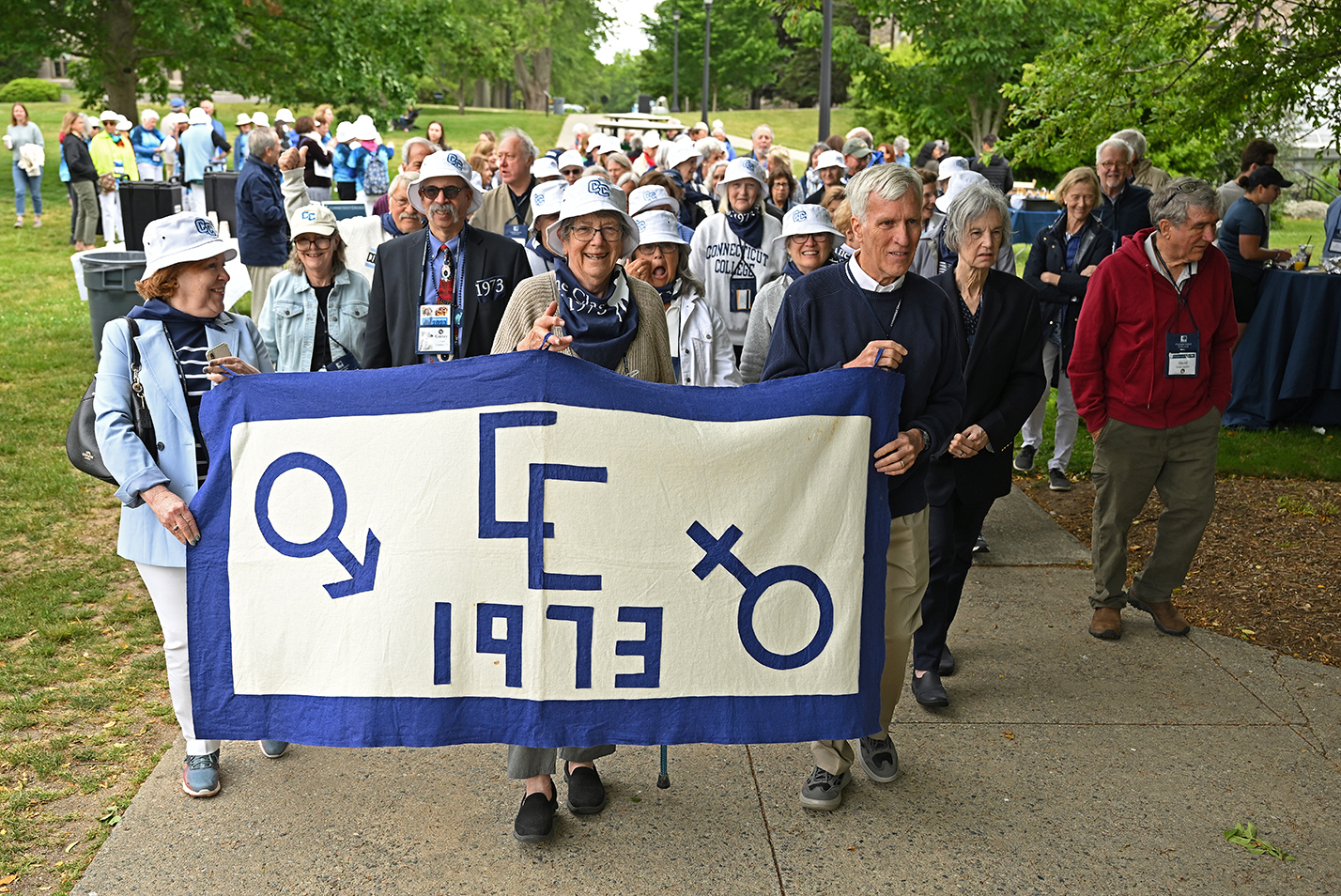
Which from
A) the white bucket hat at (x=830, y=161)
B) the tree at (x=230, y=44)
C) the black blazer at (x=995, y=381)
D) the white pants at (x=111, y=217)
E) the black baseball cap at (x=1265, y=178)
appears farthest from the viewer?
the tree at (x=230, y=44)

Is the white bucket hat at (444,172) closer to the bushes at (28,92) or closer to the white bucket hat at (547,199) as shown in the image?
the white bucket hat at (547,199)

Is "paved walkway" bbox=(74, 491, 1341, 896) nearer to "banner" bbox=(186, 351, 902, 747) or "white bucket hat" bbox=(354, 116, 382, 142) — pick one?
"banner" bbox=(186, 351, 902, 747)

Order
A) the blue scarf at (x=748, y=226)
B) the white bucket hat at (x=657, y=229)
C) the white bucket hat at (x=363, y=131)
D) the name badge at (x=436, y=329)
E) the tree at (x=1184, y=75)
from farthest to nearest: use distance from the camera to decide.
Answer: the white bucket hat at (x=363, y=131), the tree at (x=1184, y=75), the blue scarf at (x=748, y=226), the white bucket hat at (x=657, y=229), the name badge at (x=436, y=329)

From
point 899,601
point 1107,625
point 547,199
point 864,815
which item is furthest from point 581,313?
point 1107,625

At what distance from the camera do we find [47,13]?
27.9 m

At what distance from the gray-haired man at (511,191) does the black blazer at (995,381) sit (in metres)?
3.45

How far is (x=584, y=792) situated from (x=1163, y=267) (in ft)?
11.8

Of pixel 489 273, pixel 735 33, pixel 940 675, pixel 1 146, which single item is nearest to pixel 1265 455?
pixel 940 675

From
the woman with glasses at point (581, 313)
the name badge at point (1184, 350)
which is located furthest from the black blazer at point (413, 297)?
the name badge at point (1184, 350)

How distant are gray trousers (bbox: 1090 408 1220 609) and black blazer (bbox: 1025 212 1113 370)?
1933 millimetres

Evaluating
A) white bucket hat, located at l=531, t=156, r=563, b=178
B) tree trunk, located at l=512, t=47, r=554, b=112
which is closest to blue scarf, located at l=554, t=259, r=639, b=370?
white bucket hat, located at l=531, t=156, r=563, b=178

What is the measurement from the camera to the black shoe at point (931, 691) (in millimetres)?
5234

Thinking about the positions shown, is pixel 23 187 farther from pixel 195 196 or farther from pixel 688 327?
pixel 688 327

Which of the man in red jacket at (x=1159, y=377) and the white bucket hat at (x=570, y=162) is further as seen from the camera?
the white bucket hat at (x=570, y=162)
